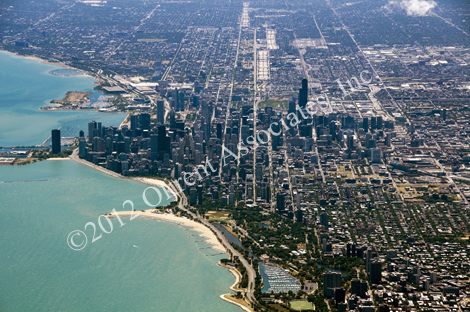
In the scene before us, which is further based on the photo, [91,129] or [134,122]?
[134,122]

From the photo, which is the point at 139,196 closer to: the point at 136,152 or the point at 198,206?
the point at 198,206

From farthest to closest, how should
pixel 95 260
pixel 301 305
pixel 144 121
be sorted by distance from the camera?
1. pixel 144 121
2. pixel 95 260
3. pixel 301 305

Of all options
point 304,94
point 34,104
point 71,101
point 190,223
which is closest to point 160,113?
point 71,101

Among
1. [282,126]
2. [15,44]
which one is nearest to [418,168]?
[282,126]

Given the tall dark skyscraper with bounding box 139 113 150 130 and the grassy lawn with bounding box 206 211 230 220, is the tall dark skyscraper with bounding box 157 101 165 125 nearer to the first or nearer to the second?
the tall dark skyscraper with bounding box 139 113 150 130

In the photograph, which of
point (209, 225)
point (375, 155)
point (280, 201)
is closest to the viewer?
point (209, 225)

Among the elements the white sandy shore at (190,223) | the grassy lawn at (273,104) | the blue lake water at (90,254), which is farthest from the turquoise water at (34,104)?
the white sandy shore at (190,223)

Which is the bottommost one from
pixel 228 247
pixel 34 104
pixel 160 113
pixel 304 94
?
pixel 34 104

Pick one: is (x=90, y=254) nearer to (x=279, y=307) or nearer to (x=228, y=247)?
(x=228, y=247)
